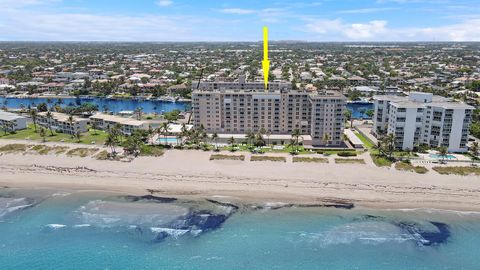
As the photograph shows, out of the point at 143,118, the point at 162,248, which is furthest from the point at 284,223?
the point at 143,118

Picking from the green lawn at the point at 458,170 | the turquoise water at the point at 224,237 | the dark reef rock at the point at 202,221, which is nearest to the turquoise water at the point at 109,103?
the turquoise water at the point at 224,237

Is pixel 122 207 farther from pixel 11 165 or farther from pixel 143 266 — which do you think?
pixel 11 165

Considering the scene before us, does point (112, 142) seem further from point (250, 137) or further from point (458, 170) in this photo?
point (458, 170)

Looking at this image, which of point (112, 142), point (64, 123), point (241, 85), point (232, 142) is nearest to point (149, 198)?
point (112, 142)

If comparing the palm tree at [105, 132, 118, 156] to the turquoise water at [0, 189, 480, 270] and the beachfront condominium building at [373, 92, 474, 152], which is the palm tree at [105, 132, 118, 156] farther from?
the beachfront condominium building at [373, 92, 474, 152]

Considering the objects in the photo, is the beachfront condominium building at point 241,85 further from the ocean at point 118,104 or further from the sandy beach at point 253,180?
the ocean at point 118,104

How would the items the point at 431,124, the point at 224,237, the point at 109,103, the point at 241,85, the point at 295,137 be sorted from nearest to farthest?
the point at 224,237 → the point at 431,124 → the point at 295,137 → the point at 241,85 → the point at 109,103
